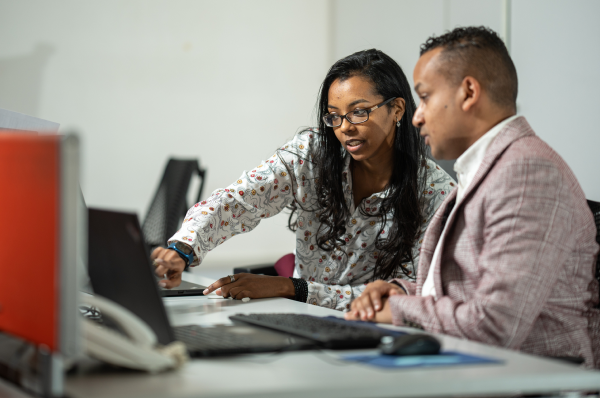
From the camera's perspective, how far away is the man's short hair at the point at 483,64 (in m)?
1.16

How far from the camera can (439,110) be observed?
1.19m

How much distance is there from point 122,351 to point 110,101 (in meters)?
3.26

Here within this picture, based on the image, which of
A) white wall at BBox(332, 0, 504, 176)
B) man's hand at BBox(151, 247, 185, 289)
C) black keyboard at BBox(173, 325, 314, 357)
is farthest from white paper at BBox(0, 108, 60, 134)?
white wall at BBox(332, 0, 504, 176)

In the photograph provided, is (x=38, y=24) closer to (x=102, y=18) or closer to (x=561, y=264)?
(x=102, y=18)

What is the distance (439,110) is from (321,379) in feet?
2.18

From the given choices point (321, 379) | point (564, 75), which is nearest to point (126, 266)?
point (321, 379)

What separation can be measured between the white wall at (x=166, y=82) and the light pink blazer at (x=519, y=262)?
2779 millimetres

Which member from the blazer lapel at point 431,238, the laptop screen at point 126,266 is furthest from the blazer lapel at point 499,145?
the laptop screen at point 126,266

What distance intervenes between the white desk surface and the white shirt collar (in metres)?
0.41

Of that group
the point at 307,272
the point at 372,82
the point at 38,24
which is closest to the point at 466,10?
the point at 372,82

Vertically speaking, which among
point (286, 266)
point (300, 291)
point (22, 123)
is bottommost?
point (286, 266)

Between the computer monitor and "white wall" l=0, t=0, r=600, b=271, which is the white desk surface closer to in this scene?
the computer monitor

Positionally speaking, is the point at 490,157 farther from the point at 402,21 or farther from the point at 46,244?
the point at 402,21

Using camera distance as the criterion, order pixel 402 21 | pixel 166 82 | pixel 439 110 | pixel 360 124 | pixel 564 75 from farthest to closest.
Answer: pixel 166 82
pixel 402 21
pixel 564 75
pixel 360 124
pixel 439 110
